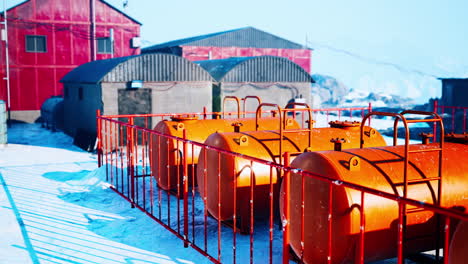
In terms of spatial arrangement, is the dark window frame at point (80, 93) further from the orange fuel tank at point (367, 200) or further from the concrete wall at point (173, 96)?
the orange fuel tank at point (367, 200)

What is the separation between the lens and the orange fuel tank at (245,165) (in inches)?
321

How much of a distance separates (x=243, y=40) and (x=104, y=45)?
12928mm

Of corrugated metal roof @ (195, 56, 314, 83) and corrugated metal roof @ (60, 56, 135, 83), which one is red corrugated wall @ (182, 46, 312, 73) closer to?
corrugated metal roof @ (195, 56, 314, 83)

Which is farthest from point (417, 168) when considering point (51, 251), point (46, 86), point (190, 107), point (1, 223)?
point (46, 86)

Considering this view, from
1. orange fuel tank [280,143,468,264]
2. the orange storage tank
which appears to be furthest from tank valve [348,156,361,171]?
the orange storage tank

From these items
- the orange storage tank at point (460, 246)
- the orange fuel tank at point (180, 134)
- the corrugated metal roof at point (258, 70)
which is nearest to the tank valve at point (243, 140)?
the orange fuel tank at point (180, 134)

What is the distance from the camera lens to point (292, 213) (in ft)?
21.4

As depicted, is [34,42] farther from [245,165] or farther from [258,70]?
[245,165]

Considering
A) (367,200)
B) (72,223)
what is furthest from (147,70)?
(367,200)

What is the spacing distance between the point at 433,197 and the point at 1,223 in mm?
7684

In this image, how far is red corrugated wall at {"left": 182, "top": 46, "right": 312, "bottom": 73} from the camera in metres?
37.9

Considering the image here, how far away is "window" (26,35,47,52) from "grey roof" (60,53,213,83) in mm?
10216

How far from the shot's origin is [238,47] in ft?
131

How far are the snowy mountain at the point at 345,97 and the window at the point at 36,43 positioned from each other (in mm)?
31736
